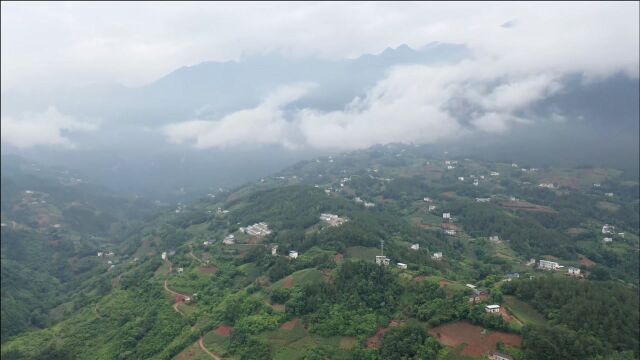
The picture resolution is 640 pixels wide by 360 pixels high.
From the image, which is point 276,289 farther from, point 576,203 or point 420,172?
point 420,172

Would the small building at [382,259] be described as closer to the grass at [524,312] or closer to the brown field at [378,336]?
the brown field at [378,336]

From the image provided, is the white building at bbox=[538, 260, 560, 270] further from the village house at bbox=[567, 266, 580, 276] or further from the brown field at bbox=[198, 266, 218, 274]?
the brown field at bbox=[198, 266, 218, 274]

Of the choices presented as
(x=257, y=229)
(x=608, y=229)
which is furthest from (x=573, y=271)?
(x=257, y=229)

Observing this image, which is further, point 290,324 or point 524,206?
point 524,206

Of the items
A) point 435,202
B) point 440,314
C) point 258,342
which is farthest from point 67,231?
point 440,314

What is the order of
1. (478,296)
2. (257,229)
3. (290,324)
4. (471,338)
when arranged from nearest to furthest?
(471,338)
(478,296)
(290,324)
(257,229)

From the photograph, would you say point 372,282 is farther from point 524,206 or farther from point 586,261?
point 524,206
